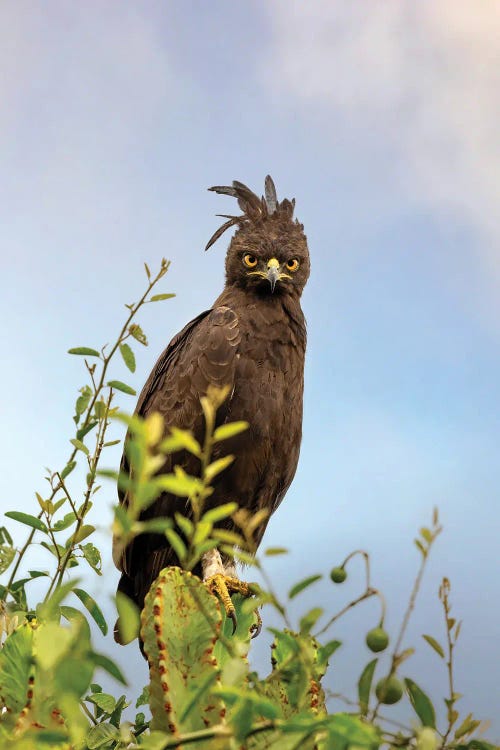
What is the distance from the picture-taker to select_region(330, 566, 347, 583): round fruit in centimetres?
193

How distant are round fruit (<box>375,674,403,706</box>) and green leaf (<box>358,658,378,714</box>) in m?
0.03

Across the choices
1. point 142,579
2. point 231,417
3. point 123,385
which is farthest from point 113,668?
point 142,579

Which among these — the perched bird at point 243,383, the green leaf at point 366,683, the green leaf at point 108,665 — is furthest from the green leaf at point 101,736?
the perched bird at point 243,383

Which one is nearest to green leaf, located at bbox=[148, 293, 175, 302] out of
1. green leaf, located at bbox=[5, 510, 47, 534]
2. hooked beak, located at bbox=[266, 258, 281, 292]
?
green leaf, located at bbox=[5, 510, 47, 534]

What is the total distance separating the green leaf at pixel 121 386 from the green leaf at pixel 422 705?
1475 mm

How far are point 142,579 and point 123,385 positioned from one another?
7.52 feet

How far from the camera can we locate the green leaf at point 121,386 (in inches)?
111

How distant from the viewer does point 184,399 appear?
479cm

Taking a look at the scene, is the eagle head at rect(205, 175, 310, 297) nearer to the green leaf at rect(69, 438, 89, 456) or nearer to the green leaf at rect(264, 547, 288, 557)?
the green leaf at rect(69, 438, 89, 456)

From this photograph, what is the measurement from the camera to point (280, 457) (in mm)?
4863

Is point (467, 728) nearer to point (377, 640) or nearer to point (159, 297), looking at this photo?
point (377, 640)

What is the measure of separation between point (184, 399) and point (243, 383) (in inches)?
14.3

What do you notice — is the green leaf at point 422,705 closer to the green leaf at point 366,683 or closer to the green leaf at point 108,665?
the green leaf at point 366,683

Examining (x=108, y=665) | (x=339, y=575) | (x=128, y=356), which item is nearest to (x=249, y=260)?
(x=128, y=356)
